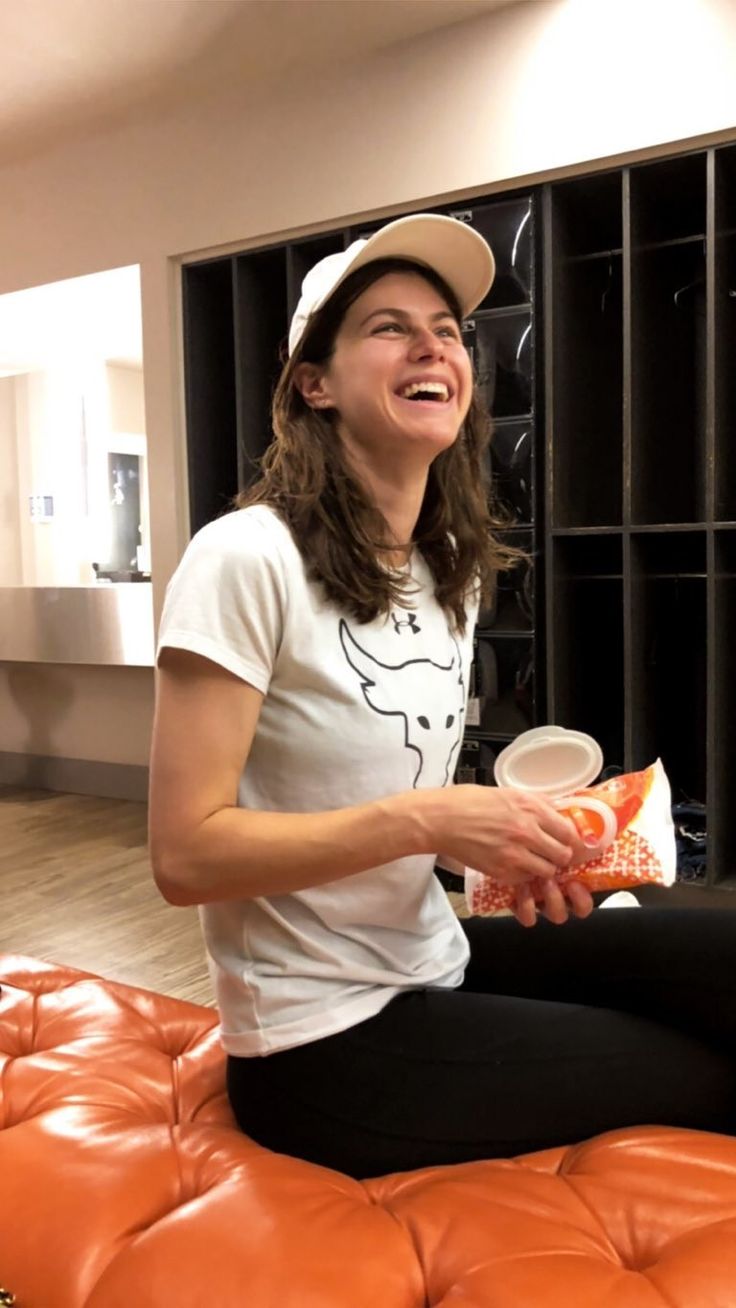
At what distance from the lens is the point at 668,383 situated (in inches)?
122

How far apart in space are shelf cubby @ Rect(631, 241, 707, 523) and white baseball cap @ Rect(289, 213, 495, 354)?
1.73 meters

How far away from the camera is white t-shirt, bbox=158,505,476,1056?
100 cm

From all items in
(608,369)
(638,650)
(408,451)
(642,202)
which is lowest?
(638,650)

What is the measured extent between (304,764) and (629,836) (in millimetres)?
324

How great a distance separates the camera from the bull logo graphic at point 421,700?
106 cm

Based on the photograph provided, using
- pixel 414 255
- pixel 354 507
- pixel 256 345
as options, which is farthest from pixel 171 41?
pixel 354 507

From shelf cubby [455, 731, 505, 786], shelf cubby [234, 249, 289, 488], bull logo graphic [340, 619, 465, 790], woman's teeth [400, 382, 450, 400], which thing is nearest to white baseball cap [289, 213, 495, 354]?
woman's teeth [400, 382, 450, 400]

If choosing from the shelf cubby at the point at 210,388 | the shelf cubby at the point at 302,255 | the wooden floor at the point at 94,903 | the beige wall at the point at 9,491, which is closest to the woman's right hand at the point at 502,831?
the wooden floor at the point at 94,903

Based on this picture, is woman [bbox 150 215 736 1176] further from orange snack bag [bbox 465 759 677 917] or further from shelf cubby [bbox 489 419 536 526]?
shelf cubby [bbox 489 419 536 526]

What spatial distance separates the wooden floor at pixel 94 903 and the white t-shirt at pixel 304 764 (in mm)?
1337

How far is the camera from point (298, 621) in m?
1.02

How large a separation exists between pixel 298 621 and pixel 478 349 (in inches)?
87.4

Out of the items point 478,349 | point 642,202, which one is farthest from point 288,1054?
point 642,202

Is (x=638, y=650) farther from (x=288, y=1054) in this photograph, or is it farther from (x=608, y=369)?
(x=288, y=1054)
